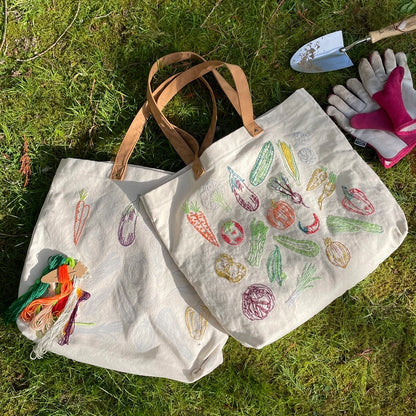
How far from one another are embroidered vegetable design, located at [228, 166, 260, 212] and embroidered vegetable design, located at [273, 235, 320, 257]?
0.51ft

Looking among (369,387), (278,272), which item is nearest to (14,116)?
(278,272)

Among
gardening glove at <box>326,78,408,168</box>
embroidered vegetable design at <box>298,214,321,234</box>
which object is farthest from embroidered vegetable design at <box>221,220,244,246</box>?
gardening glove at <box>326,78,408,168</box>

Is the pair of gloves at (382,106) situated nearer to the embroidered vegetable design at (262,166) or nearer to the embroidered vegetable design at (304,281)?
the embroidered vegetable design at (262,166)

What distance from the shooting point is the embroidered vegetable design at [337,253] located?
1.43m

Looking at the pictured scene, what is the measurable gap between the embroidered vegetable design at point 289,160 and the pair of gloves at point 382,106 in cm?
35

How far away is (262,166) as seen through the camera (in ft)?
5.06

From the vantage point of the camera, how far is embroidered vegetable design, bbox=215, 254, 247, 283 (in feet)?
4.77

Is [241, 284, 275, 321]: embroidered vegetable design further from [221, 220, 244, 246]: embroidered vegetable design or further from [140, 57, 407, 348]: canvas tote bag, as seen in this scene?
[221, 220, 244, 246]: embroidered vegetable design

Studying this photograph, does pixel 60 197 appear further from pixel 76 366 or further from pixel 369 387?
pixel 369 387

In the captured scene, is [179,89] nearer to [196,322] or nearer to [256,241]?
[256,241]

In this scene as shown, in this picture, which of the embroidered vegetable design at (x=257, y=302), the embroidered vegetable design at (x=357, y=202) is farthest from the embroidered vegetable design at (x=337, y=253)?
the embroidered vegetable design at (x=257, y=302)

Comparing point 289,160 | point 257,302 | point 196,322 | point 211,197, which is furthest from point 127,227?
point 289,160

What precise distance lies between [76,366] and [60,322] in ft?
1.33

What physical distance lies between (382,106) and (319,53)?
1.20 feet
